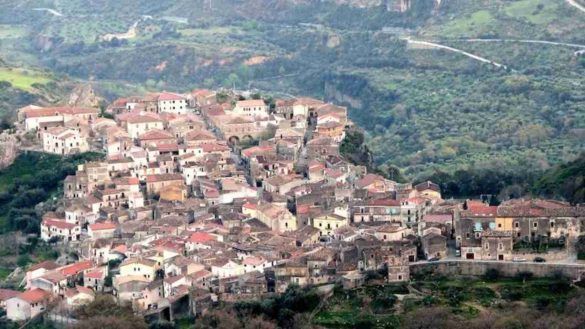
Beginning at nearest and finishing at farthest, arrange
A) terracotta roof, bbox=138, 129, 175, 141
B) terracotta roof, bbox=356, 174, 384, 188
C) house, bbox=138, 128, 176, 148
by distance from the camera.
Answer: terracotta roof, bbox=356, 174, 384, 188 < house, bbox=138, 128, 176, 148 < terracotta roof, bbox=138, 129, 175, 141

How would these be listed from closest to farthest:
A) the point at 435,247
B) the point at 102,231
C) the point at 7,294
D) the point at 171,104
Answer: the point at 435,247 < the point at 7,294 < the point at 102,231 < the point at 171,104

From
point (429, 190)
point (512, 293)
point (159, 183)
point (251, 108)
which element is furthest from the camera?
point (251, 108)

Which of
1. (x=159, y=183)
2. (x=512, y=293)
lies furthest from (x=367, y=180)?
(x=512, y=293)

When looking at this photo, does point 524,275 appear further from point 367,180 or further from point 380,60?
point 380,60

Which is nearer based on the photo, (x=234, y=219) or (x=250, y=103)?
(x=234, y=219)

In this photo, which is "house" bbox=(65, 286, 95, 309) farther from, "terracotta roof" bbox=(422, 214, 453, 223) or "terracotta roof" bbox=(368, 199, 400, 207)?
"terracotta roof" bbox=(422, 214, 453, 223)

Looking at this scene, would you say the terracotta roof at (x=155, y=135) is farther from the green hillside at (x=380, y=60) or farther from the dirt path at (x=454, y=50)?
the dirt path at (x=454, y=50)

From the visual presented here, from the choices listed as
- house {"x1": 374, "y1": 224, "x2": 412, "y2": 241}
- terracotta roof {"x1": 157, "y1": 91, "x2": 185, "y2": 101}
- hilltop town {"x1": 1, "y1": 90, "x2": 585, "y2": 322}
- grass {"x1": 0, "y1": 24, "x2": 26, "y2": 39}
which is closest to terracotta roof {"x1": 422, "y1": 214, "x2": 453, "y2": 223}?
hilltop town {"x1": 1, "y1": 90, "x2": 585, "y2": 322}

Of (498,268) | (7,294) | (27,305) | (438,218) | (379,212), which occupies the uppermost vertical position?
(438,218)
